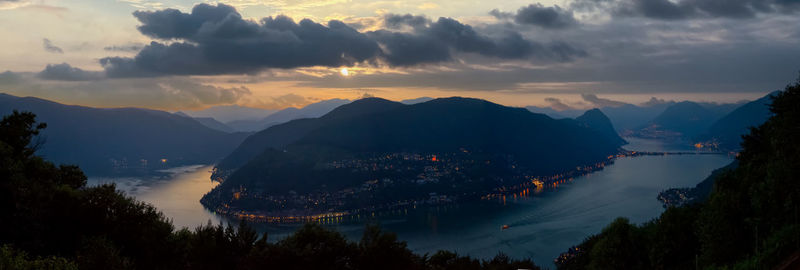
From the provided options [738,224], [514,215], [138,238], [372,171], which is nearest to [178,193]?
[372,171]

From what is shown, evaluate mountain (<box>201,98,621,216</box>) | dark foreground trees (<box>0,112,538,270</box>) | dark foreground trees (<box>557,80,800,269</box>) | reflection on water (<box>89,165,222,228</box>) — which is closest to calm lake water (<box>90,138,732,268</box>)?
reflection on water (<box>89,165,222,228</box>)

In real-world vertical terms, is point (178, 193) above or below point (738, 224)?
below

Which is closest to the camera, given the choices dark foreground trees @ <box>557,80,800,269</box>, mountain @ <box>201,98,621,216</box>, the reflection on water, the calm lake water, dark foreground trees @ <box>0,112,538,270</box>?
dark foreground trees @ <box>557,80,800,269</box>

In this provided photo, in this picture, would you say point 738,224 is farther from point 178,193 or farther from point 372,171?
point 178,193

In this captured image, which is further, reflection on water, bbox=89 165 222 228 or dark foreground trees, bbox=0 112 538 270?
reflection on water, bbox=89 165 222 228

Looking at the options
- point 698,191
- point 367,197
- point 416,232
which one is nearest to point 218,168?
point 367,197

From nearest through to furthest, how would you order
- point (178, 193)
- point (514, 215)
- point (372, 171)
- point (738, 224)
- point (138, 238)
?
1. point (138, 238)
2. point (738, 224)
3. point (514, 215)
4. point (178, 193)
5. point (372, 171)

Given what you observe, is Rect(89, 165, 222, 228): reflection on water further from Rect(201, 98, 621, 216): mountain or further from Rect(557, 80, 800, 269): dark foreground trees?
Rect(557, 80, 800, 269): dark foreground trees
